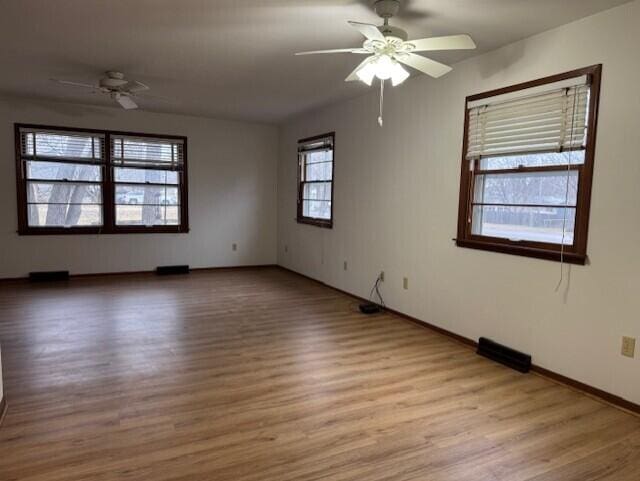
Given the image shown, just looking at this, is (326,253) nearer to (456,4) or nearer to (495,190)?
(495,190)

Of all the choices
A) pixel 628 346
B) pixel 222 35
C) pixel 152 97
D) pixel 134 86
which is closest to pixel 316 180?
pixel 152 97

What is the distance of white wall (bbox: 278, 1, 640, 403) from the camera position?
2.65 metres

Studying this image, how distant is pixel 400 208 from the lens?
14.9 feet

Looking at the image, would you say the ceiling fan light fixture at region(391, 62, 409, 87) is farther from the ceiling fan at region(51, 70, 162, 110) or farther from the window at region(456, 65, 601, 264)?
the ceiling fan at region(51, 70, 162, 110)

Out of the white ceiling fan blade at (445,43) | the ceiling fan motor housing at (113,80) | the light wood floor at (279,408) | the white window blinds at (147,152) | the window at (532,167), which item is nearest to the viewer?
the light wood floor at (279,408)

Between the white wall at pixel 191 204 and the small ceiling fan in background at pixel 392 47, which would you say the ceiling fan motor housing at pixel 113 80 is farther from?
the small ceiling fan in background at pixel 392 47

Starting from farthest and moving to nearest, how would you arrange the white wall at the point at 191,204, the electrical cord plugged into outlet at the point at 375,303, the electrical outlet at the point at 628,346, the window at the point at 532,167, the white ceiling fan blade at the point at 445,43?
1. the white wall at the point at 191,204
2. the electrical cord plugged into outlet at the point at 375,303
3. the window at the point at 532,167
4. the electrical outlet at the point at 628,346
5. the white ceiling fan blade at the point at 445,43

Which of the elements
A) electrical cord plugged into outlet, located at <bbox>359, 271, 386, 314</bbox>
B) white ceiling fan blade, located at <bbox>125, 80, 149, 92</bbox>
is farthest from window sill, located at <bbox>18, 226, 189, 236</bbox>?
electrical cord plugged into outlet, located at <bbox>359, 271, 386, 314</bbox>

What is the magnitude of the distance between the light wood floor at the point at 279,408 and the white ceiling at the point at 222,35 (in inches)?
97.4

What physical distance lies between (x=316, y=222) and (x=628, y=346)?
4.23m

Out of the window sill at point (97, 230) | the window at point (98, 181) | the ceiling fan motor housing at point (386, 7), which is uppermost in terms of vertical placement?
the ceiling fan motor housing at point (386, 7)

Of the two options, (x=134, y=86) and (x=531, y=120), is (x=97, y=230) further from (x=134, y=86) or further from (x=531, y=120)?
(x=531, y=120)

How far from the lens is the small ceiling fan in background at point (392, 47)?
2488 mm

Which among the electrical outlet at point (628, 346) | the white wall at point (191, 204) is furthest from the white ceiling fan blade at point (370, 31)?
the white wall at point (191, 204)
